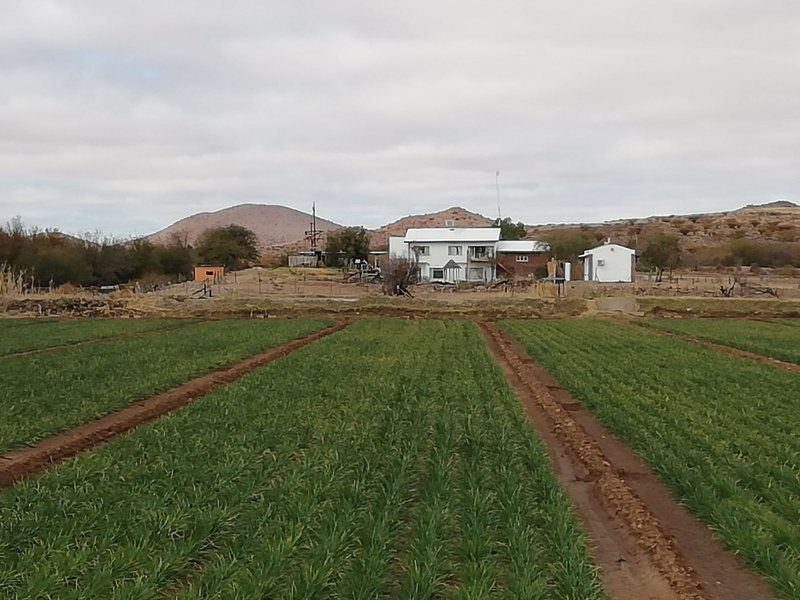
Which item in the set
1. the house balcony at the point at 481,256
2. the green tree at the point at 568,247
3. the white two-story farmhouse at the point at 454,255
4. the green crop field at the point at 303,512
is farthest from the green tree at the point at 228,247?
the green crop field at the point at 303,512

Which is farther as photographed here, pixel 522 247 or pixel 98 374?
pixel 522 247

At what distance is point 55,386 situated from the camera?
46.6 ft

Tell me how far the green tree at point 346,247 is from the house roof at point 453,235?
46.7 ft

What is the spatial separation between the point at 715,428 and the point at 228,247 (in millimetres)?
90087

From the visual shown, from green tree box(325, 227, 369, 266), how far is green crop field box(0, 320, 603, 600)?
3243 inches

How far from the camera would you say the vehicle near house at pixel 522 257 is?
79375 mm

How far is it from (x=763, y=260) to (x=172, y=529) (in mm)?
93744

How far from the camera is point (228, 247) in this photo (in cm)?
9662

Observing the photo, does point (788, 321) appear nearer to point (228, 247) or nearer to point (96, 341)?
point (96, 341)

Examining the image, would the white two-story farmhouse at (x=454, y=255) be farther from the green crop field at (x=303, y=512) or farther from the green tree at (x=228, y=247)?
the green crop field at (x=303, y=512)

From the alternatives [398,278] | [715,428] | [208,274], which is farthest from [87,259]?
[715,428]

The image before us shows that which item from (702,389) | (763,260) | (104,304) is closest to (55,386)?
(702,389)

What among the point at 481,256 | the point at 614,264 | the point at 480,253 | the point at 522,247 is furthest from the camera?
the point at 522,247

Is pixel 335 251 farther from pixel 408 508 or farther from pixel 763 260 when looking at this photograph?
pixel 408 508
